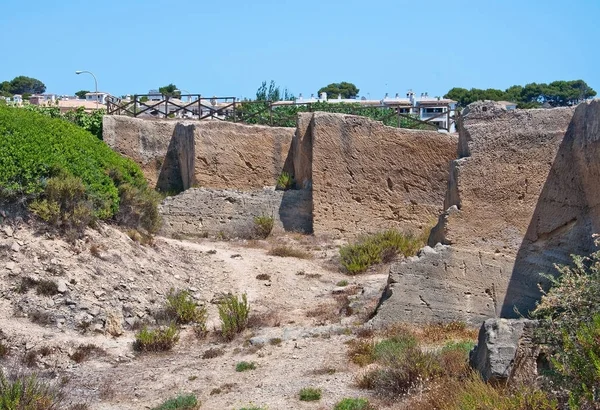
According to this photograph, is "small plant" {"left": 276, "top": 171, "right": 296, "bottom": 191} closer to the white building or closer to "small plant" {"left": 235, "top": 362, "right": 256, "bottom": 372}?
"small plant" {"left": 235, "top": 362, "right": 256, "bottom": 372}

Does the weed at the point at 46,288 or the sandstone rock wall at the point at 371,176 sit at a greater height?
the sandstone rock wall at the point at 371,176

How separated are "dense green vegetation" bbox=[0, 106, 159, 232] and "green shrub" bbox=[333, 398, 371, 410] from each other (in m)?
6.18

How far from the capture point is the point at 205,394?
29.9 ft

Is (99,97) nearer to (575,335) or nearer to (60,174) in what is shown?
(60,174)

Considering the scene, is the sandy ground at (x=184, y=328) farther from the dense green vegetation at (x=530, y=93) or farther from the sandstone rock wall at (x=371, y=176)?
the dense green vegetation at (x=530, y=93)

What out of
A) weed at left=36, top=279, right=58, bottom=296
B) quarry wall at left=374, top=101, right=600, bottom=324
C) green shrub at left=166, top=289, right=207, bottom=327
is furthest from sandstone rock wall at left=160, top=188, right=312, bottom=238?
quarry wall at left=374, top=101, right=600, bottom=324

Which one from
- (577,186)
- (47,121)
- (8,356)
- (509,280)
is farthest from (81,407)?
(47,121)

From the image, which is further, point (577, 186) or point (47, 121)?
point (47, 121)

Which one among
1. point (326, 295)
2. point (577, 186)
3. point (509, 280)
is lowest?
point (326, 295)

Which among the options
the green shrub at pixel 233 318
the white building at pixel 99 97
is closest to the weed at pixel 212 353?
the green shrub at pixel 233 318

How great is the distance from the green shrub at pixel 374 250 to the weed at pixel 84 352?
17.2 ft

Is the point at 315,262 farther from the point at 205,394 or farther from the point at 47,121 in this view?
the point at 205,394

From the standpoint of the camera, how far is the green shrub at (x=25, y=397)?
25.7ft

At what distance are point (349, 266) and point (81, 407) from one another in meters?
7.04
